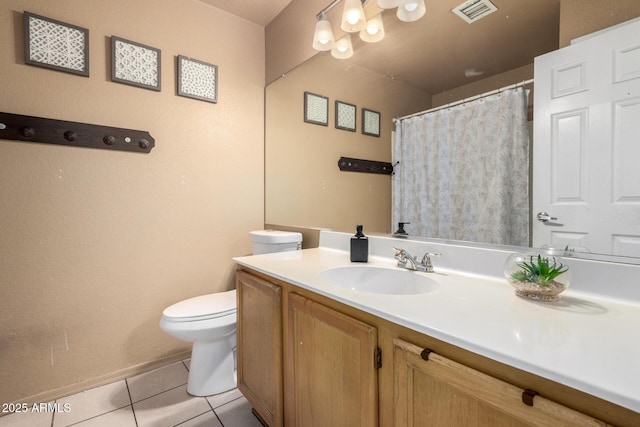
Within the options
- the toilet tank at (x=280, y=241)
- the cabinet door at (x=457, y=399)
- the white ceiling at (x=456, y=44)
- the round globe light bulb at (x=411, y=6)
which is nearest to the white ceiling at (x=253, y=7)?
the white ceiling at (x=456, y=44)

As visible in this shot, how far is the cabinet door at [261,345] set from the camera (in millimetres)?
1158

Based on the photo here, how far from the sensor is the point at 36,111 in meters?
1.55

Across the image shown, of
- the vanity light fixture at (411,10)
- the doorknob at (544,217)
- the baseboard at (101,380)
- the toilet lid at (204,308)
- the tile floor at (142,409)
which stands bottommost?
the tile floor at (142,409)

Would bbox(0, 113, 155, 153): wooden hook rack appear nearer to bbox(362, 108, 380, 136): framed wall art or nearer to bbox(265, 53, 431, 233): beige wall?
bbox(265, 53, 431, 233): beige wall

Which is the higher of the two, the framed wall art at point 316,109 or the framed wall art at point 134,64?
the framed wall art at point 134,64

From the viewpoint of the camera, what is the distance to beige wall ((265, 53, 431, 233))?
152 cm

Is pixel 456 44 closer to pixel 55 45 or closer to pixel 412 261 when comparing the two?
pixel 412 261

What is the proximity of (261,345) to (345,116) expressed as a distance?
1323mm

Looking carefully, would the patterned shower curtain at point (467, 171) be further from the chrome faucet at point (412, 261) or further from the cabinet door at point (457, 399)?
the cabinet door at point (457, 399)

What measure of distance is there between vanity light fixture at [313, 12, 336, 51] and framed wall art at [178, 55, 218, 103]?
774 mm

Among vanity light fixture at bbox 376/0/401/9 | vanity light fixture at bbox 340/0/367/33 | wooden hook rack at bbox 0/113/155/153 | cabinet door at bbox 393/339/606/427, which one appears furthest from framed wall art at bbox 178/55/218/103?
cabinet door at bbox 393/339/606/427

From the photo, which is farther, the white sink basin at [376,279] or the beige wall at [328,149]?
the beige wall at [328,149]

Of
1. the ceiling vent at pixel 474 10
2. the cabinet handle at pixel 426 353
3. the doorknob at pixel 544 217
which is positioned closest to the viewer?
the cabinet handle at pixel 426 353

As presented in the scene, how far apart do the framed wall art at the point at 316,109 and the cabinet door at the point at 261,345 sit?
1.13m
